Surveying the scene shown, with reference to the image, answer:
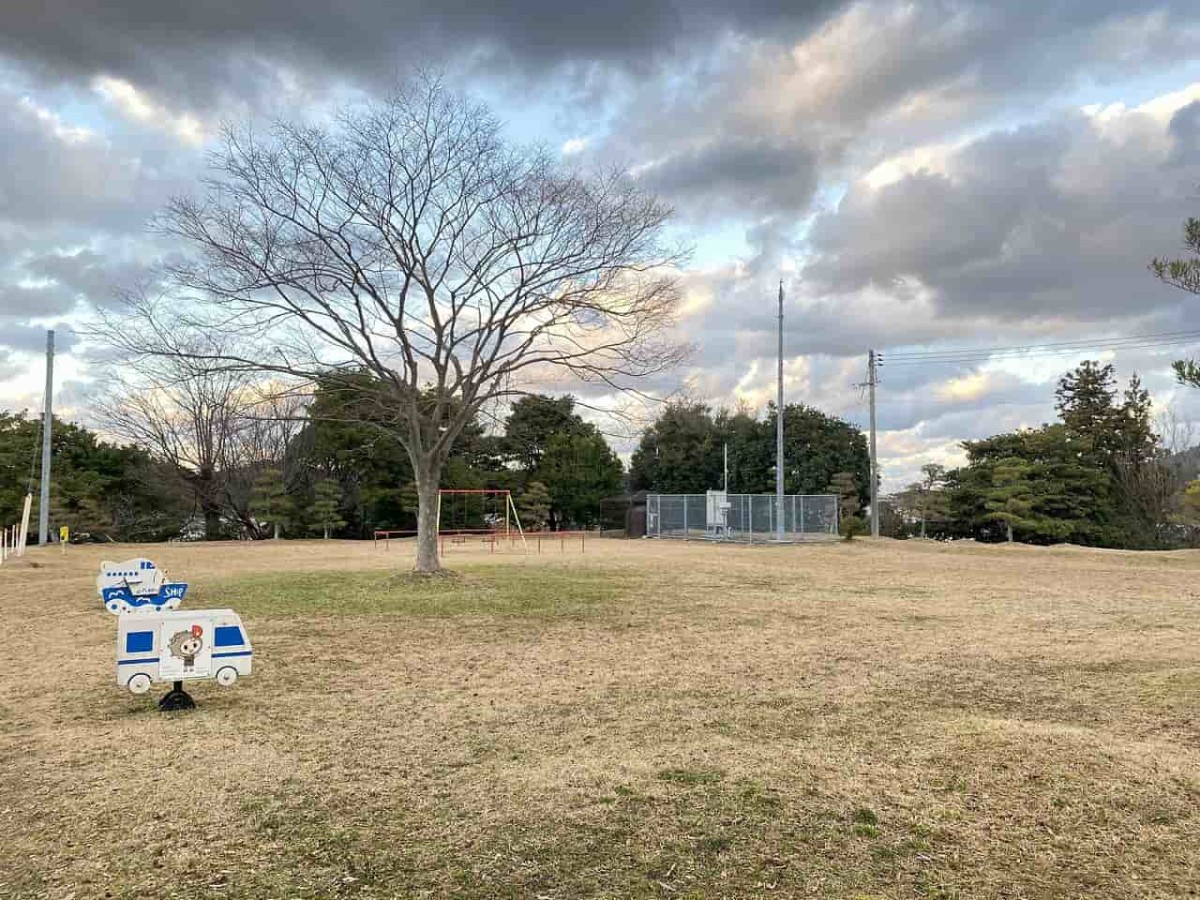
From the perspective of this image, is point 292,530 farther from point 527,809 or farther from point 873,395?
point 527,809

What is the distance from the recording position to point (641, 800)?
3.39 meters

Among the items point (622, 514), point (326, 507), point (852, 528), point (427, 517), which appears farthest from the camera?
point (622, 514)

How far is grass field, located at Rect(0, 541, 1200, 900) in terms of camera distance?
277 cm

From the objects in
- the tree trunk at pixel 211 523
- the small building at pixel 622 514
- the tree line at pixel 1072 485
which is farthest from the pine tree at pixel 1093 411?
the tree trunk at pixel 211 523

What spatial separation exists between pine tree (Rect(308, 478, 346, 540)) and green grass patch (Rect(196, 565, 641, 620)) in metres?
16.9

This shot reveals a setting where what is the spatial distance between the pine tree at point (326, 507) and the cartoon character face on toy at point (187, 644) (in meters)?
26.5

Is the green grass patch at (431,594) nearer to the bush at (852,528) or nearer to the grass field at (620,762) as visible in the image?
the grass field at (620,762)

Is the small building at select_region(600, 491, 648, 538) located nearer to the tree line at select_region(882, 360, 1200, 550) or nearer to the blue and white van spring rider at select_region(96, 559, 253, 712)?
the tree line at select_region(882, 360, 1200, 550)

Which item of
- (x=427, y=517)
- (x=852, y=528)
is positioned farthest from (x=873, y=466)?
(x=427, y=517)

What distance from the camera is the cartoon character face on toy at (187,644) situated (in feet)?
16.3

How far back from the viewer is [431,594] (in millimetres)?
10922

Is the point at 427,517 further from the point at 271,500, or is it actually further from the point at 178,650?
the point at 271,500

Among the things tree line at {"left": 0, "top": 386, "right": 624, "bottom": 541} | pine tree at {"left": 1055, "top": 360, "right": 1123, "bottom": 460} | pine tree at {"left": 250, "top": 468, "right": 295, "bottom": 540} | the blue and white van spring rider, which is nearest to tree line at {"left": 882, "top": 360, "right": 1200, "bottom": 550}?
pine tree at {"left": 1055, "top": 360, "right": 1123, "bottom": 460}

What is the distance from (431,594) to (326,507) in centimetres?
2111
